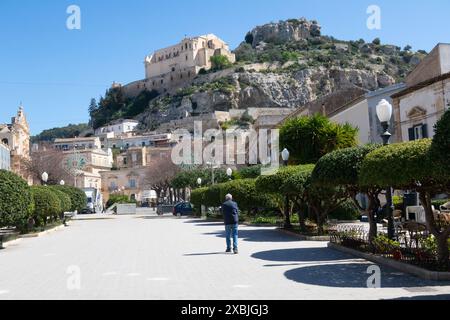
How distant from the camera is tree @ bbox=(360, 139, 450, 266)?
9.40m

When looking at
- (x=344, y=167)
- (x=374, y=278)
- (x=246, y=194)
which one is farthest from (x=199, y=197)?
(x=374, y=278)

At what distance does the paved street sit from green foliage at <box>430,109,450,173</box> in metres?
2.04

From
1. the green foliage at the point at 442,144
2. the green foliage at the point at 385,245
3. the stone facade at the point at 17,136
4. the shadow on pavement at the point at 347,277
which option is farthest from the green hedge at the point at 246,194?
the stone facade at the point at 17,136

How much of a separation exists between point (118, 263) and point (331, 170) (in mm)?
5853

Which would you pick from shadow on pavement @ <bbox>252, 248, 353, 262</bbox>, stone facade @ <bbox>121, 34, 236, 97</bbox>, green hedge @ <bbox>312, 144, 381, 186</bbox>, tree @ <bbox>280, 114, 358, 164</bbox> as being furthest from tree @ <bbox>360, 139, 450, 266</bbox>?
stone facade @ <bbox>121, 34, 236, 97</bbox>

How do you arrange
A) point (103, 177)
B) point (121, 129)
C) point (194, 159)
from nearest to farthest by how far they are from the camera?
point (194, 159) < point (103, 177) < point (121, 129)

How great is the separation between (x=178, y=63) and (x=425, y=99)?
134 metres

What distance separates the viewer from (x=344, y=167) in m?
13.0

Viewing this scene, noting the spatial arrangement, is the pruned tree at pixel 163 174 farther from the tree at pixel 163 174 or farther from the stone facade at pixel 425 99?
the stone facade at pixel 425 99

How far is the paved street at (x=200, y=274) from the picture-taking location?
27.6 feet

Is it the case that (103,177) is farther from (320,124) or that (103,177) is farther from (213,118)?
(320,124)

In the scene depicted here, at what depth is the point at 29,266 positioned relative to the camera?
498 inches

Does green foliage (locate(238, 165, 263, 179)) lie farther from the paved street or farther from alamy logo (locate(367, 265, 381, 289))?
alamy logo (locate(367, 265, 381, 289))
